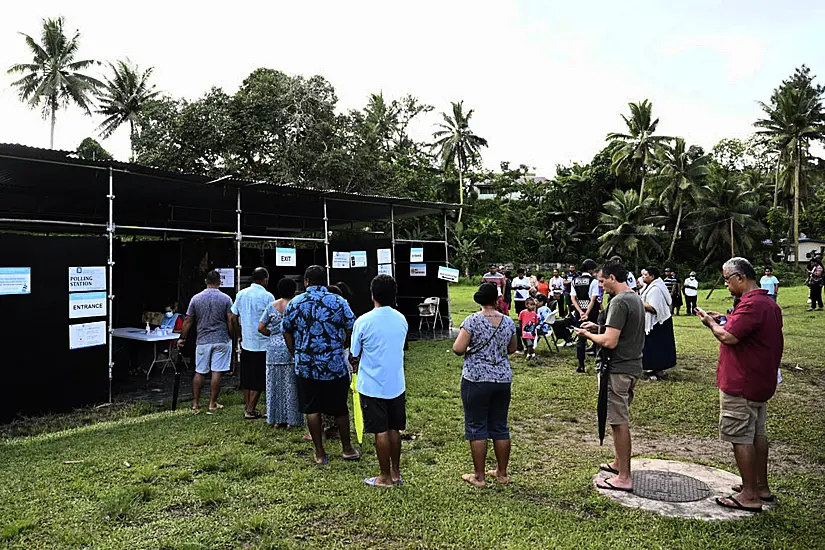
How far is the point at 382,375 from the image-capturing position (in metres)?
4.18

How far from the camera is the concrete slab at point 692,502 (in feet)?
12.5

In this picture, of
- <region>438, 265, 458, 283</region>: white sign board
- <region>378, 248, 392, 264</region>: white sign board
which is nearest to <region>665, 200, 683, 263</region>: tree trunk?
<region>438, 265, 458, 283</region>: white sign board

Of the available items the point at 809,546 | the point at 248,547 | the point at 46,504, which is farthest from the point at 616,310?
the point at 46,504

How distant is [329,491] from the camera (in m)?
4.20

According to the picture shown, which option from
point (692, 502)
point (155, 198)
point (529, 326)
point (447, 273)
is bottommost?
point (692, 502)

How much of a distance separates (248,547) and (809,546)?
3.29m

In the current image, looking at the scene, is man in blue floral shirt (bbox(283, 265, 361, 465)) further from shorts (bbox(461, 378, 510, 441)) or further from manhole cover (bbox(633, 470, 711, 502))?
manhole cover (bbox(633, 470, 711, 502))

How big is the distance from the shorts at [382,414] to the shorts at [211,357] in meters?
3.02

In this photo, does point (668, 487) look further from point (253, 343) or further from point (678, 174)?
point (678, 174)

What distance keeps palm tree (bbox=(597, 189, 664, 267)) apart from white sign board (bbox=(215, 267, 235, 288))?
28.5 m

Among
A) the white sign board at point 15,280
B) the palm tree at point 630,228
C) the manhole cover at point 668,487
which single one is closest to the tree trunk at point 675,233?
the palm tree at point 630,228

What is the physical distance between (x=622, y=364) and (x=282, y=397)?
3.37 m

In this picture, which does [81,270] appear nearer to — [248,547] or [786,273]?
[248,547]

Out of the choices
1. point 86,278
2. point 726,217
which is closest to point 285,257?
point 86,278
